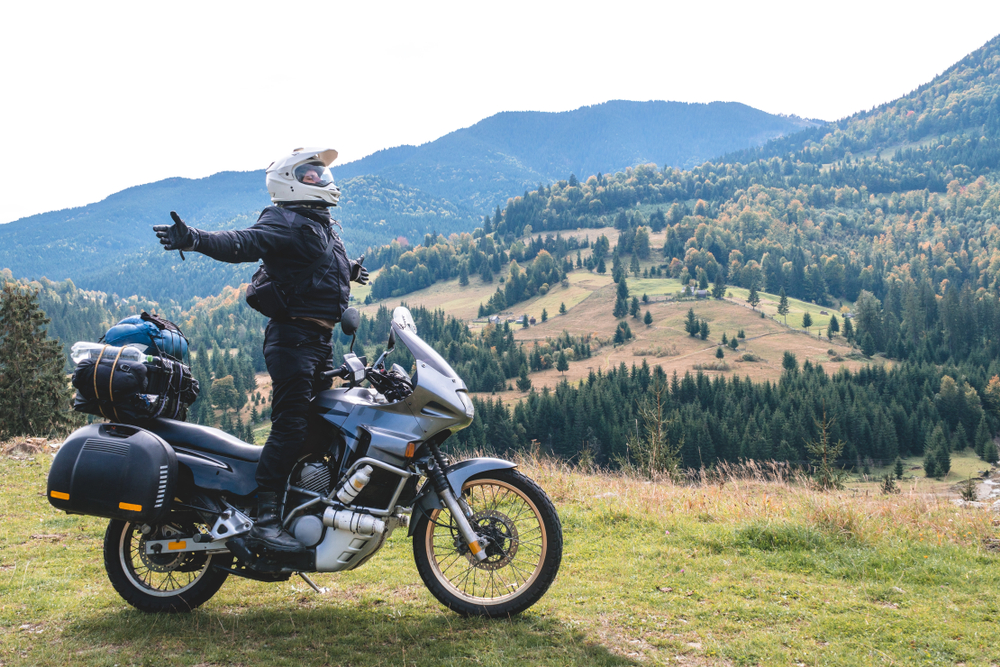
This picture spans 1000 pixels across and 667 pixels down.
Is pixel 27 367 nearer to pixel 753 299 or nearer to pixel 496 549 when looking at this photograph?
pixel 496 549

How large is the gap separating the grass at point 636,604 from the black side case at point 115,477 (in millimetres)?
935

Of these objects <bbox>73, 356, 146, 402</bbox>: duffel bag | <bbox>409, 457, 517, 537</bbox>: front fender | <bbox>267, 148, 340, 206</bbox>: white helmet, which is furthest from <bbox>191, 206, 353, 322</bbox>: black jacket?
<bbox>409, 457, 517, 537</bbox>: front fender

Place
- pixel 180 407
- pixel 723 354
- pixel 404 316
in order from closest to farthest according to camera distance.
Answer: pixel 404 316, pixel 180 407, pixel 723 354

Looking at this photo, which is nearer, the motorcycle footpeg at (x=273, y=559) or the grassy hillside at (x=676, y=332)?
the motorcycle footpeg at (x=273, y=559)

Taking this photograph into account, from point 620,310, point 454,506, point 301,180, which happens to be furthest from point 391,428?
point 620,310

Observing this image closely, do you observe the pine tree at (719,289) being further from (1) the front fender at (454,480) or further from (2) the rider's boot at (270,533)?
(2) the rider's boot at (270,533)

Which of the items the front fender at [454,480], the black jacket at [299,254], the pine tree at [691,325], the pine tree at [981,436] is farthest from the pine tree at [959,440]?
the black jacket at [299,254]

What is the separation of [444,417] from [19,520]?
683 cm

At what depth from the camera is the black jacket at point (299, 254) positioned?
4848 millimetres

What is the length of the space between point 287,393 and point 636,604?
128 inches

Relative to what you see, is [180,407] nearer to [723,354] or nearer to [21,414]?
[21,414]

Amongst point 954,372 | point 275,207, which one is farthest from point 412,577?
point 954,372

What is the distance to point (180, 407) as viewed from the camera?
18.5ft

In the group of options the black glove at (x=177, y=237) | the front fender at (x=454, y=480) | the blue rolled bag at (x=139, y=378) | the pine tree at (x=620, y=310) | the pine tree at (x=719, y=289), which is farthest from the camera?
the pine tree at (x=719, y=289)
